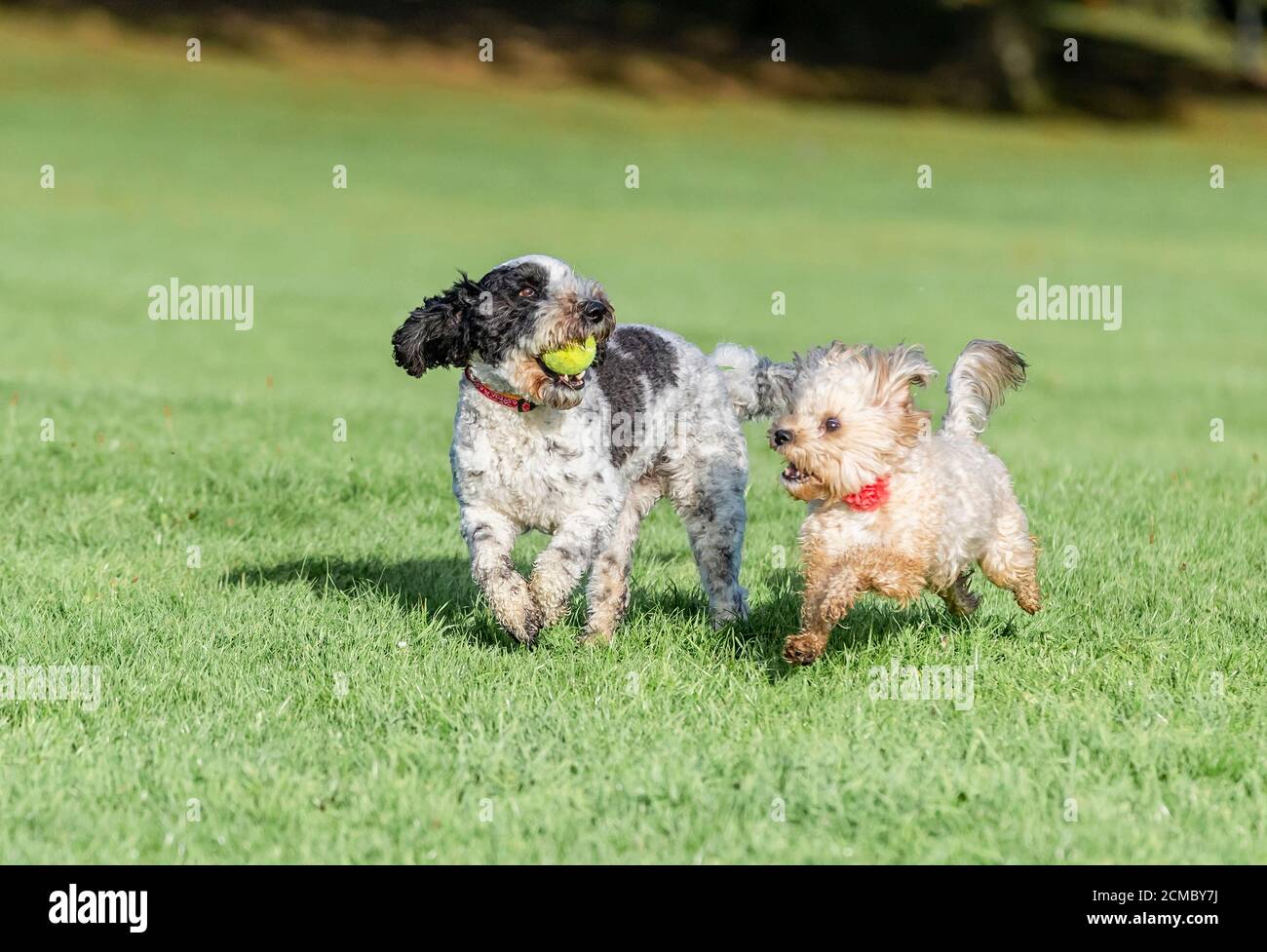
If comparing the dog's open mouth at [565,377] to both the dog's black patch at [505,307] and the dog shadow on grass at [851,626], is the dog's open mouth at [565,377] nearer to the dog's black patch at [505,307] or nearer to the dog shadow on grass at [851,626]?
the dog's black patch at [505,307]

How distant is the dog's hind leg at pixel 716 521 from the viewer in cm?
854

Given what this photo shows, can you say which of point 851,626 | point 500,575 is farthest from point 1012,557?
point 500,575

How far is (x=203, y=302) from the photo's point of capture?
2514cm

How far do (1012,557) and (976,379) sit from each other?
3.26ft

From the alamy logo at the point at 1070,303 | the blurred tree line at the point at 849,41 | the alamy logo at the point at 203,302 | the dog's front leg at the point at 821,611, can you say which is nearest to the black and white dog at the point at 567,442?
the dog's front leg at the point at 821,611

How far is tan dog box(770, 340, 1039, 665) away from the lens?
23.1 ft

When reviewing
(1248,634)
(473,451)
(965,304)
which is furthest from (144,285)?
(1248,634)

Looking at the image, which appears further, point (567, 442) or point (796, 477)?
point (567, 442)

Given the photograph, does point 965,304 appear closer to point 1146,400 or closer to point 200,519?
point 1146,400

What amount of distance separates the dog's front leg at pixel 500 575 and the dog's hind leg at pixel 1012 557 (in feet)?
7.20

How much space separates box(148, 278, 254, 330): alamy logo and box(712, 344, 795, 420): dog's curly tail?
1492cm

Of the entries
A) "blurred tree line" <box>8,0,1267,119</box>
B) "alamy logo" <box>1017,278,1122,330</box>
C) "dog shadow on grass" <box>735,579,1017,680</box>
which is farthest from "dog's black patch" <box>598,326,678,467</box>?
"blurred tree line" <box>8,0,1267,119</box>

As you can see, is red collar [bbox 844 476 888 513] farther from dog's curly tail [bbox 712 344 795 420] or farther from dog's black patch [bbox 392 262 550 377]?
dog's black patch [bbox 392 262 550 377]
